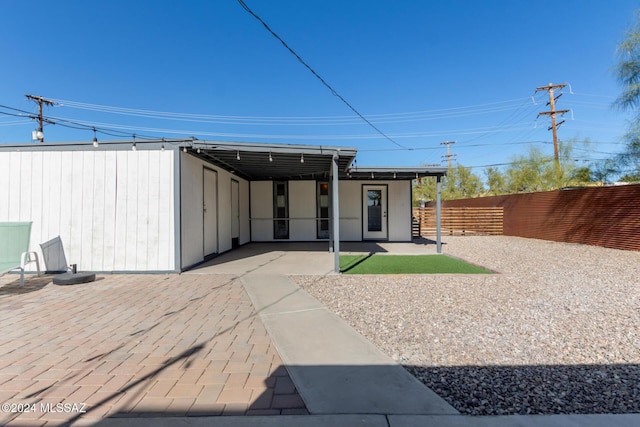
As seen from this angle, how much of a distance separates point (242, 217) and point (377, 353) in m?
9.38

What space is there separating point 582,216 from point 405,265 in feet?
27.8

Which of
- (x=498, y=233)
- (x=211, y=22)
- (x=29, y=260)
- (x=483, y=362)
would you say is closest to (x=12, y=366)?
(x=483, y=362)

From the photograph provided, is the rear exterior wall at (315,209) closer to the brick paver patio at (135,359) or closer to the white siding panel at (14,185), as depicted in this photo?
the white siding panel at (14,185)

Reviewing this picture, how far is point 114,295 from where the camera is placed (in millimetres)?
4973

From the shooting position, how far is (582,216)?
11070mm

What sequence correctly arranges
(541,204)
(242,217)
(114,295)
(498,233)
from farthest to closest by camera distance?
(498,233) → (541,204) → (242,217) → (114,295)

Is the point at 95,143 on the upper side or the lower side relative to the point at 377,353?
upper

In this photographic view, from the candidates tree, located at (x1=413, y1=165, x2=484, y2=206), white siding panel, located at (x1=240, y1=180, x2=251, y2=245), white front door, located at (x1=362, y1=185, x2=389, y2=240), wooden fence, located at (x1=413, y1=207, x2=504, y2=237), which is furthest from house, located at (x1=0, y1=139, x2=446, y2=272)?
tree, located at (x1=413, y1=165, x2=484, y2=206)

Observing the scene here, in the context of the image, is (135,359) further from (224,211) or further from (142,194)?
(224,211)

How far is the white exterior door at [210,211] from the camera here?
7.95 metres

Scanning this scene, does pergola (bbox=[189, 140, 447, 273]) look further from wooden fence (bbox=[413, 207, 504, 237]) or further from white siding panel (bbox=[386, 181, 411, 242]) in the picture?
wooden fence (bbox=[413, 207, 504, 237])

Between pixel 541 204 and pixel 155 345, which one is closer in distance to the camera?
pixel 155 345

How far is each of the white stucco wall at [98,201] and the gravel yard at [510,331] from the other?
11.2ft

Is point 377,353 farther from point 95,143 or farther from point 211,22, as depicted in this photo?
point 211,22
